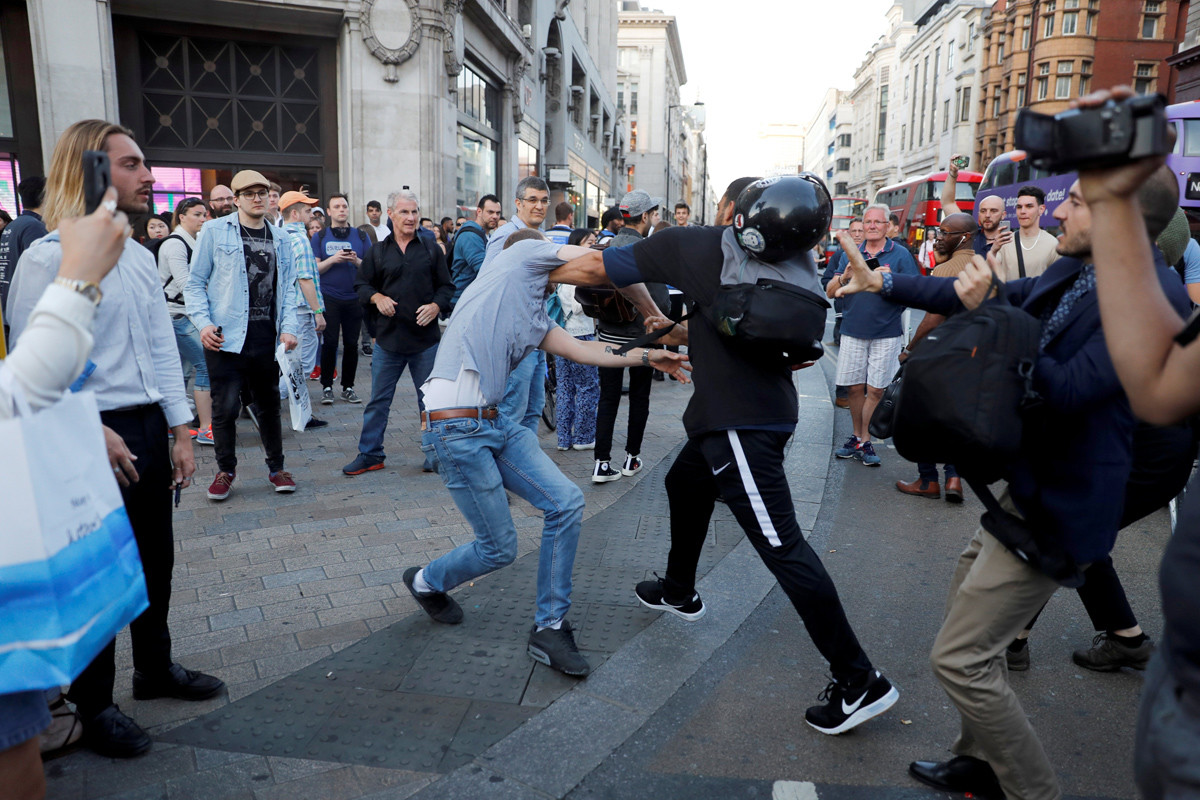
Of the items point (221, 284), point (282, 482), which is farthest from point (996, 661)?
point (221, 284)

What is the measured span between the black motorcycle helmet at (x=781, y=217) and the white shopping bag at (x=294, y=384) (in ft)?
12.8

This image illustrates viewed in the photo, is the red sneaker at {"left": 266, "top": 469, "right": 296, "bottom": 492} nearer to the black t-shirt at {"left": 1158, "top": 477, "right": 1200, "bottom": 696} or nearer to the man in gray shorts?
the man in gray shorts

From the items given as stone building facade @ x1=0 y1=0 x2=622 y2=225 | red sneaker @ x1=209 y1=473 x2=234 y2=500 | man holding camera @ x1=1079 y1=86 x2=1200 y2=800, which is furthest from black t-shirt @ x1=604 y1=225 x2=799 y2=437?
stone building facade @ x1=0 y1=0 x2=622 y2=225

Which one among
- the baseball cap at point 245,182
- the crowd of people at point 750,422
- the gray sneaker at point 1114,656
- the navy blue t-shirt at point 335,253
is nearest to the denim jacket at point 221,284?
the baseball cap at point 245,182

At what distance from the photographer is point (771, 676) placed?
3.47 meters

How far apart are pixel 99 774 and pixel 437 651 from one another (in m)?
1.26

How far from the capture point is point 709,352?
308 cm

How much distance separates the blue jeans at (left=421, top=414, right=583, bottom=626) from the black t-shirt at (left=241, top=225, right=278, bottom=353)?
284cm

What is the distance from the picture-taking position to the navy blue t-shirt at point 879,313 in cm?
671

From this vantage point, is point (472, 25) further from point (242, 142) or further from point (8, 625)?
point (8, 625)

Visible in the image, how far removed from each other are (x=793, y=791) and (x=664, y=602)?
51.8 inches

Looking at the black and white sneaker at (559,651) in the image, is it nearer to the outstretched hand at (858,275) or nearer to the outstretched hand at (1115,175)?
the outstretched hand at (858,275)

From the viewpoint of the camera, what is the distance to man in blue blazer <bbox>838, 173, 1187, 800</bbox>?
2182 mm

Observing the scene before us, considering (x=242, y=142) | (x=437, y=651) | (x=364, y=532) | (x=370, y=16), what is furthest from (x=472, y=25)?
(x=437, y=651)
